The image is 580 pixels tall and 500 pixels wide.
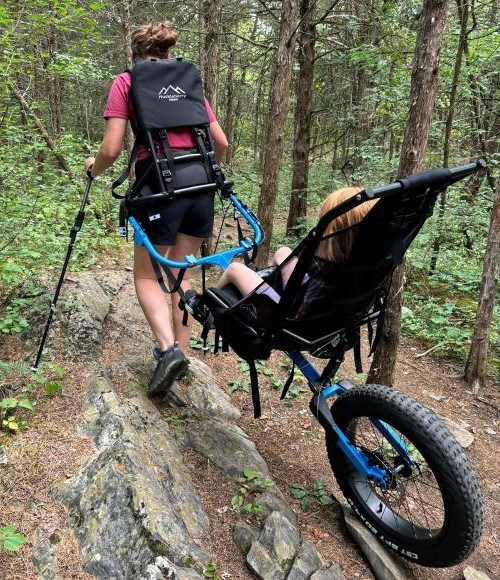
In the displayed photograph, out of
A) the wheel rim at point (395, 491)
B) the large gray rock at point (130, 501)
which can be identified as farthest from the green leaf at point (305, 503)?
the large gray rock at point (130, 501)

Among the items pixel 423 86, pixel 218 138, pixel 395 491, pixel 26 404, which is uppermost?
pixel 423 86

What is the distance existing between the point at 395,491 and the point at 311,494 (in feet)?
1.83

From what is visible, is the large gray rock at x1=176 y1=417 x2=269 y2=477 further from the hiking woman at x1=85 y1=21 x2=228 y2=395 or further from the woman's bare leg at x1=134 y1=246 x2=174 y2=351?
the woman's bare leg at x1=134 y1=246 x2=174 y2=351

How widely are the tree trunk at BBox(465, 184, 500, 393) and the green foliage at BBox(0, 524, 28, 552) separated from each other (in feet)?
15.3

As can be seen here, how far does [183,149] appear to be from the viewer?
308cm

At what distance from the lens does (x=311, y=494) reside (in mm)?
3080

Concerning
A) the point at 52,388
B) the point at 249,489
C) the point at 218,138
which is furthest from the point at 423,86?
the point at 52,388

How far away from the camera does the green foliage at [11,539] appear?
1.96 metres

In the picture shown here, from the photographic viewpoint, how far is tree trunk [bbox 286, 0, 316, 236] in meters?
9.59

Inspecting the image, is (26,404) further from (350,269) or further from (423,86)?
(423,86)

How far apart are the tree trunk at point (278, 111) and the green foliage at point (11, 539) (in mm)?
5753

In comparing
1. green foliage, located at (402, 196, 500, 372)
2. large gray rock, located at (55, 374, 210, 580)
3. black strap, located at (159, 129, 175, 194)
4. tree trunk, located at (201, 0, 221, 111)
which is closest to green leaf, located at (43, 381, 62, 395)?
large gray rock, located at (55, 374, 210, 580)

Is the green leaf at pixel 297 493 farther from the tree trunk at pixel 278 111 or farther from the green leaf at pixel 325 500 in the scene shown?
the tree trunk at pixel 278 111

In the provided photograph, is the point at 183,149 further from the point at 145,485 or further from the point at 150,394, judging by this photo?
the point at 145,485
